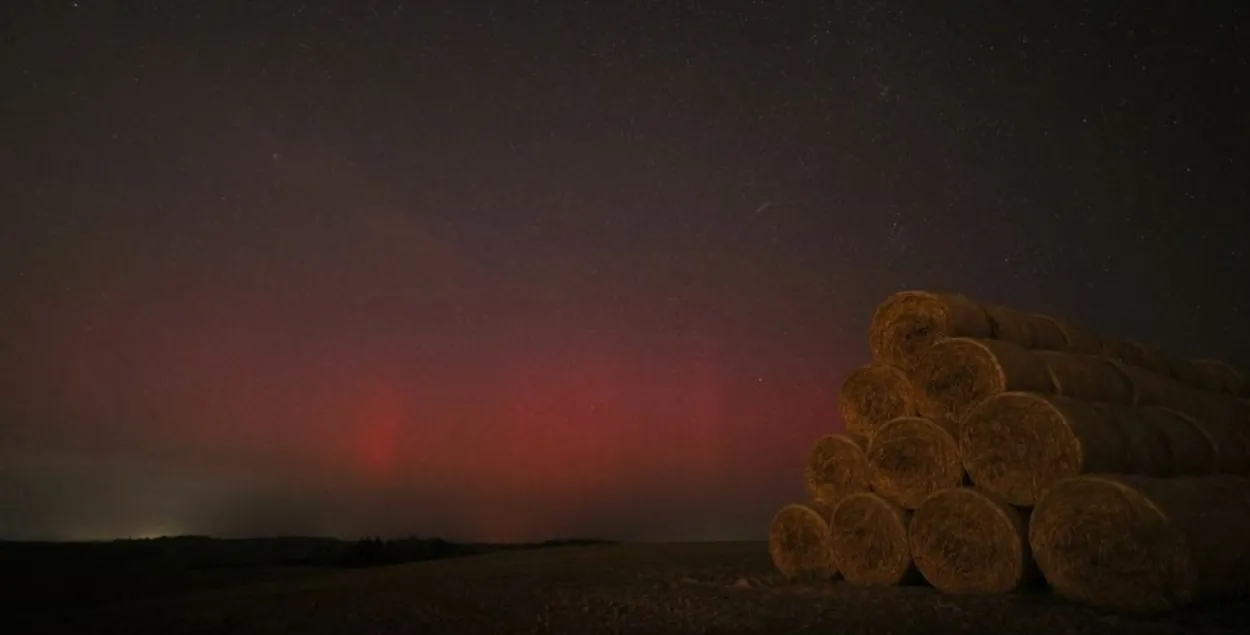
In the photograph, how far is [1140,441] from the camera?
9320 millimetres

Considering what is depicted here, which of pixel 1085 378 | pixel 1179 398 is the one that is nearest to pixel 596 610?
pixel 1085 378

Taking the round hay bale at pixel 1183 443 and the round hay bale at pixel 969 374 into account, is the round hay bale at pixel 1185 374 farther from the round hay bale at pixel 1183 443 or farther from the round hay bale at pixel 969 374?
the round hay bale at pixel 969 374

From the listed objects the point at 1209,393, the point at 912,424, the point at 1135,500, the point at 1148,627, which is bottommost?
the point at 1148,627

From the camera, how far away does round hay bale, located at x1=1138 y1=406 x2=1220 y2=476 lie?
9.82 metres

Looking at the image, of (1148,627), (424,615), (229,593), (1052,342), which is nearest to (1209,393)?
(1052,342)

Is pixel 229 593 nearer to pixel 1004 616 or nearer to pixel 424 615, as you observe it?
pixel 424 615

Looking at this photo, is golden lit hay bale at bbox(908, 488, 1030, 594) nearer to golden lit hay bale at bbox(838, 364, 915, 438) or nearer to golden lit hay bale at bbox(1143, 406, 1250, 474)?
golden lit hay bale at bbox(838, 364, 915, 438)

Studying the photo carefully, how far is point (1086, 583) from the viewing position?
7.97 meters

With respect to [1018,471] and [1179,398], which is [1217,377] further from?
[1018,471]

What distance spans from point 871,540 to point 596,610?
131 inches

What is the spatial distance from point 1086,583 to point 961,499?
134 centimetres

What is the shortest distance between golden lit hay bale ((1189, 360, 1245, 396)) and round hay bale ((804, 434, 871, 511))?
225 inches

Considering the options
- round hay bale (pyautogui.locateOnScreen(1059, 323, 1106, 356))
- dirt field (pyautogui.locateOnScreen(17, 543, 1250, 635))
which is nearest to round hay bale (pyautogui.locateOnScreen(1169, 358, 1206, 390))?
round hay bale (pyautogui.locateOnScreen(1059, 323, 1106, 356))

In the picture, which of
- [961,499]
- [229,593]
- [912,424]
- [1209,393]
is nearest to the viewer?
[961,499]
